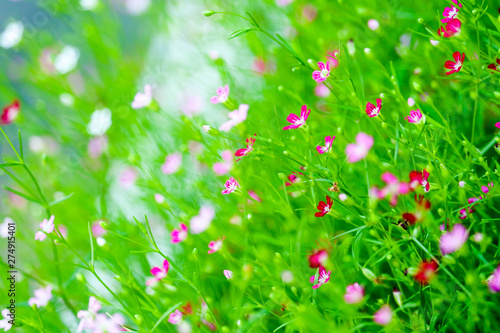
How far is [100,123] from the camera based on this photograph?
5.02 feet

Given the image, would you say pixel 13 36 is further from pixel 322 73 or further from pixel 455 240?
pixel 455 240

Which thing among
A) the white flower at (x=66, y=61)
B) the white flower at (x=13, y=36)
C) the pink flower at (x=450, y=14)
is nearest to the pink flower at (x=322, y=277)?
the pink flower at (x=450, y=14)

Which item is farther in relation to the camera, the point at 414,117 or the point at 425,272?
the point at 414,117

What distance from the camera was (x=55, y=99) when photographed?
201 centimetres

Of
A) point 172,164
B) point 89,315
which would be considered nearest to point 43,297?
point 89,315

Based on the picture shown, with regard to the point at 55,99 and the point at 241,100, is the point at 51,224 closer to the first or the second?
the point at 241,100

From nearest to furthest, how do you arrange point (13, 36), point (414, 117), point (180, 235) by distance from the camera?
point (414, 117), point (180, 235), point (13, 36)

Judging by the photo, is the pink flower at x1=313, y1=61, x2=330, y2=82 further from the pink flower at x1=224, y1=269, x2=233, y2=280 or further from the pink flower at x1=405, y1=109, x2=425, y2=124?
the pink flower at x1=224, y1=269, x2=233, y2=280

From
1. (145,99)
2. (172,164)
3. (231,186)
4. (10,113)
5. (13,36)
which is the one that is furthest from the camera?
(13,36)

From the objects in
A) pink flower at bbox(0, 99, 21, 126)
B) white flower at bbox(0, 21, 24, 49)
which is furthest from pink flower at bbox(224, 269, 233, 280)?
white flower at bbox(0, 21, 24, 49)

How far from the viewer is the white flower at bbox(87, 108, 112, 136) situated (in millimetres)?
1497

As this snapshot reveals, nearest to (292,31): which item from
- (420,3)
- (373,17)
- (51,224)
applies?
(373,17)

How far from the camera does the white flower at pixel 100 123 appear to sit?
1.50 m

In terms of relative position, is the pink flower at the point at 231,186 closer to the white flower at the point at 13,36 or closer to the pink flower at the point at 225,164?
the pink flower at the point at 225,164
